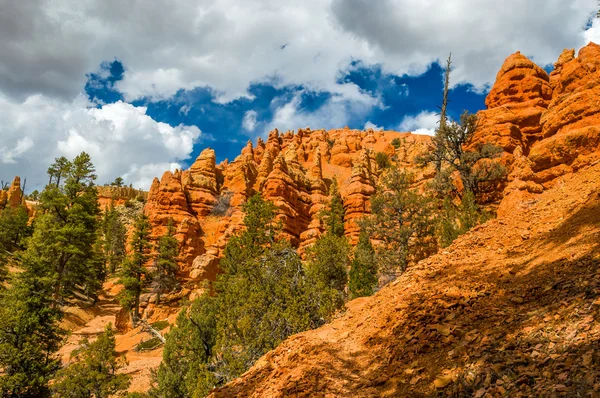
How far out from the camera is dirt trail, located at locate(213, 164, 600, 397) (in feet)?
15.7

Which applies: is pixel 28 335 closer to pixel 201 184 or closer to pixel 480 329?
pixel 480 329

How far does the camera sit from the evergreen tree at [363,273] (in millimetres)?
26445

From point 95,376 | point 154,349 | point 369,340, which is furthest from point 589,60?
point 154,349

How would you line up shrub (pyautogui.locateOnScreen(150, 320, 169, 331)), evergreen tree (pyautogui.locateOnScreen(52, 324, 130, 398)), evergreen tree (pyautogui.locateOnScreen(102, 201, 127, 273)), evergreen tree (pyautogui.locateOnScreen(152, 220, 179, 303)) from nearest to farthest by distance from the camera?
evergreen tree (pyautogui.locateOnScreen(52, 324, 130, 398)) → shrub (pyautogui.locateOnScreen(150, 320, 169, 331)) → evergreen tree (pyautogui.locateOnScreen(152, 220, 179, 303)) → evergreen tree (pyautogui.locateOnScreen(102, 201, 127, 273))

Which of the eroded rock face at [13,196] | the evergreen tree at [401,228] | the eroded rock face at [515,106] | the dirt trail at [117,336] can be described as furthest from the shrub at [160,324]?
the eroded rock face at [13,196]

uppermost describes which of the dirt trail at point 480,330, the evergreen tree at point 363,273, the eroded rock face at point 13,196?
the eroded rock face at point 13,196

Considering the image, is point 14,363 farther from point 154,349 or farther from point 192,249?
point 192,249

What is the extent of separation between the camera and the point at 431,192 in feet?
104

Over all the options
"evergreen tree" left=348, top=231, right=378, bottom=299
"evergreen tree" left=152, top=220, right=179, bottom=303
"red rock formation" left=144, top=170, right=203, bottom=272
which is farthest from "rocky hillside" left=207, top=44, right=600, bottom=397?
"red rock formation" left=144, top=170, right=203, bottom=272

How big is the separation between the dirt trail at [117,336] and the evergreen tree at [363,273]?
50.1 feet

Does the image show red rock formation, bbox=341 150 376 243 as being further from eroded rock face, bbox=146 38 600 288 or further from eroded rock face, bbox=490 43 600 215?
eroded rock face, bbox=490 43 600 215

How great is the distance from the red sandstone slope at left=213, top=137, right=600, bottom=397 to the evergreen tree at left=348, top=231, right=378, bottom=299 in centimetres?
1537

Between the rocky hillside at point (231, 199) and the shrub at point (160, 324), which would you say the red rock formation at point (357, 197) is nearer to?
the rocky hillside at point (231, 199)

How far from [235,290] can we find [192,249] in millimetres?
34862
